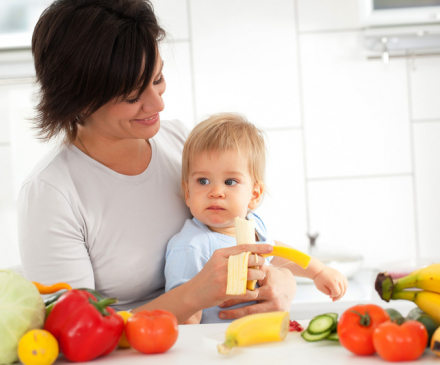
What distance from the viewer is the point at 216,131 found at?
1404 mm

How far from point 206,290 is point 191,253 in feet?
0.65

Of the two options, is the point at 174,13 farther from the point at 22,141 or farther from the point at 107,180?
the point at 107,180

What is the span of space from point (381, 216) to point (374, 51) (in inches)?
29.9

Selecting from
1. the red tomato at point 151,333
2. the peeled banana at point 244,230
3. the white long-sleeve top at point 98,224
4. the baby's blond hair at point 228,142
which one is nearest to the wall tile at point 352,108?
the baby's blond hair at point 228,142

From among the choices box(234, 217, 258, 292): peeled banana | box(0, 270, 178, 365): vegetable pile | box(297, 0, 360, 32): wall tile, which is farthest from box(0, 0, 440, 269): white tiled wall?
box(0, 270, 178, 365): vegetable pile

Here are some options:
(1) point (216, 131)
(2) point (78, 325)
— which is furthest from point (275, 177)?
(2) point (78, 325)

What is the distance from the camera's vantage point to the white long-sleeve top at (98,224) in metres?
1.27

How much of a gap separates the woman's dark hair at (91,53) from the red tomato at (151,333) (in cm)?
61

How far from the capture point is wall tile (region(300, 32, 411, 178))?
246 centimetres

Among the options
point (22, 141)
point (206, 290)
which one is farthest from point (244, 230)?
point (22, 141)

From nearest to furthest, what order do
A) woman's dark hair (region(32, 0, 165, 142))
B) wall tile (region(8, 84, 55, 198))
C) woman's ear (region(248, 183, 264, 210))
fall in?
woman's dark hair (region(32, 0, 165, 142))
woman's ear (region(248, 183, 264, 210))
wall tile (region(8, 84, 55, 198))

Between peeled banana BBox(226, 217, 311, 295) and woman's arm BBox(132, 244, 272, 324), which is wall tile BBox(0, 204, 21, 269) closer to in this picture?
woman's arm BBox(132, 244, 272, 324)

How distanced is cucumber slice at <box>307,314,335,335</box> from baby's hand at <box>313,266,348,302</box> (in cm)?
53

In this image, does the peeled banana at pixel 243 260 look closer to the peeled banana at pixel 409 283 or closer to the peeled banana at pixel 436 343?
the peeled banana at pixel 409 283
